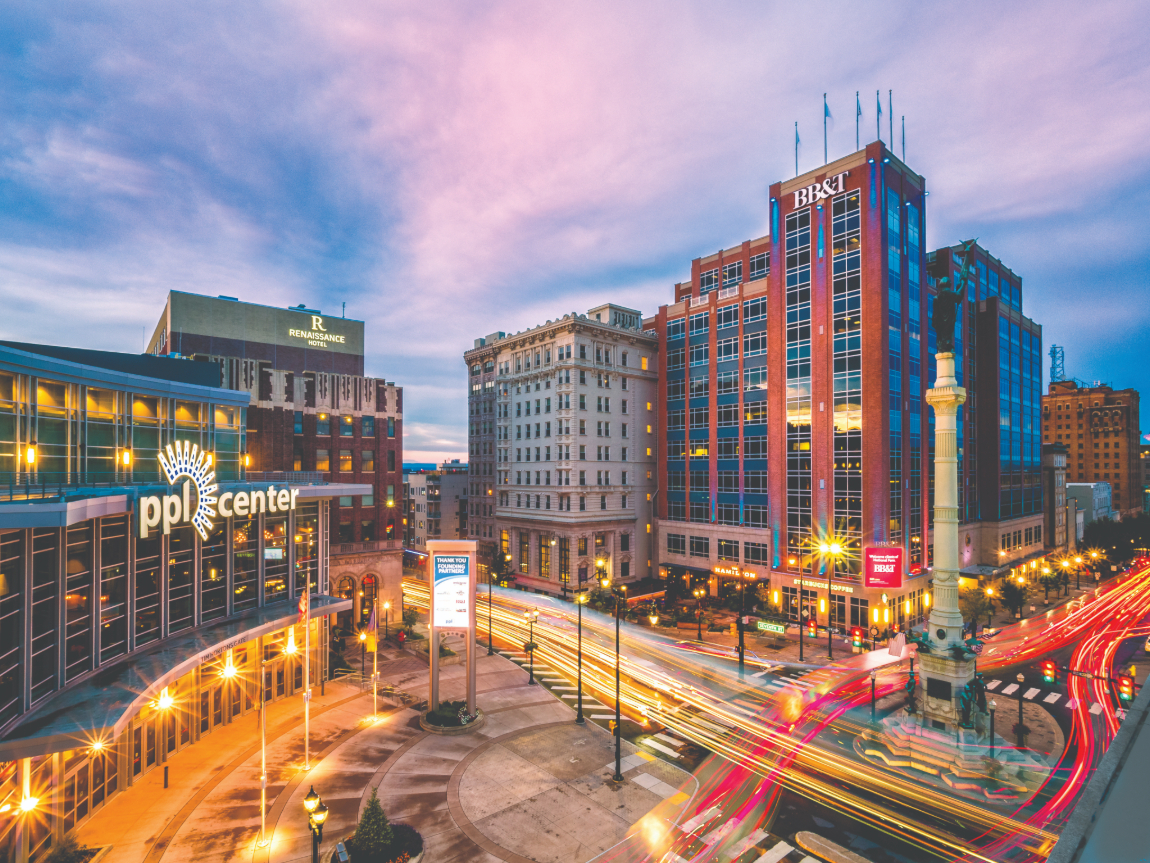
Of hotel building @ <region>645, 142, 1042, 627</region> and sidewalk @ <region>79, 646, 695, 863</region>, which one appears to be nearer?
sidewalk @ <region>79, 646, 695, 863</region>

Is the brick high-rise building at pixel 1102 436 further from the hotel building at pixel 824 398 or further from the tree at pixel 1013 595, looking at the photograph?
the tree at pixel 1013 595

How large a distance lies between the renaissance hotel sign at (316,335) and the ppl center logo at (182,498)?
31273mm

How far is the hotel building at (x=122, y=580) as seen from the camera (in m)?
18.0

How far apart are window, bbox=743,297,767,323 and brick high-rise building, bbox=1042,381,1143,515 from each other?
408 feet

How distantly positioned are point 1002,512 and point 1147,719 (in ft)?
249

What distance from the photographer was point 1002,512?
222ft

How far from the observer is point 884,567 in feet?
140

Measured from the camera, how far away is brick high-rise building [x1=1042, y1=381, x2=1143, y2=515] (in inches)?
5330

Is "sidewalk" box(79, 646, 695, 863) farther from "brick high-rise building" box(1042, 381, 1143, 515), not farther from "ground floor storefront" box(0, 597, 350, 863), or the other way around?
"brick high-rise building" box(1042, 381, 1143, 515)

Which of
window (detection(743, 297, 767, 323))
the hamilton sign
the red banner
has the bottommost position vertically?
the red banner

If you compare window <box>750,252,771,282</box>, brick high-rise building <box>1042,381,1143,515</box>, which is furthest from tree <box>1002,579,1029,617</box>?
brick high-rise building <box>1042,381,1143,515</box>

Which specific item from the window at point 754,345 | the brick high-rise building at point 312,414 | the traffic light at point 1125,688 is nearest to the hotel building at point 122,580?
the brick high-rise building at point 312,414

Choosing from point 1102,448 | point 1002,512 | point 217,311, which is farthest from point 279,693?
point 1102,448

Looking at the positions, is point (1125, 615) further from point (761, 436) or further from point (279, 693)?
point (279, 693)
